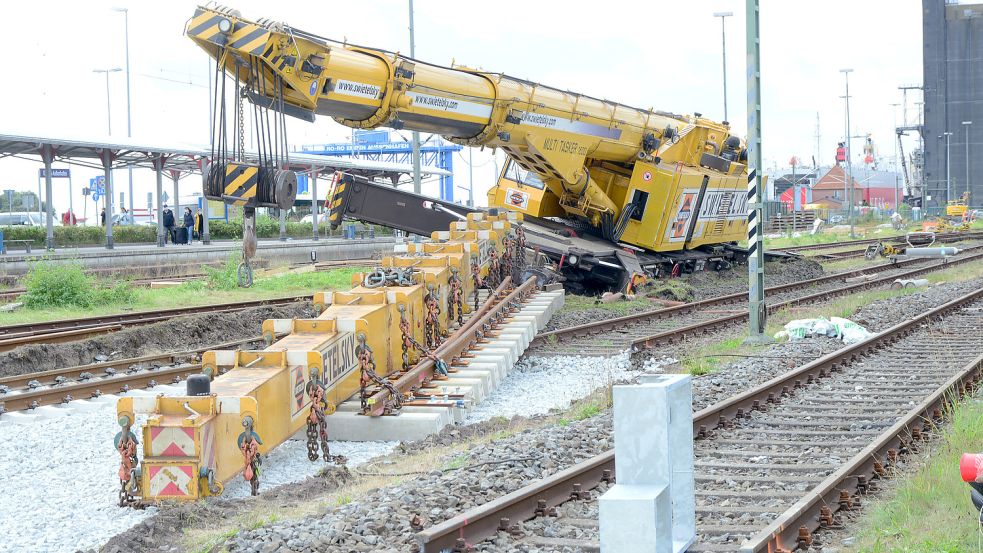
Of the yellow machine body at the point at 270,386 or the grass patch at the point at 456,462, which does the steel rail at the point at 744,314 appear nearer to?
the yellow machine body at the point at 270,386

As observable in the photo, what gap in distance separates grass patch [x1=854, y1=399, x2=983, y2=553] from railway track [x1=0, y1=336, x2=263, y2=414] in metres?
8.38

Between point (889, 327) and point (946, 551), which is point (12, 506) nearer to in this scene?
point (946, 551)

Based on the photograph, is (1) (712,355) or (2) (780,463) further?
(1) (712,355)

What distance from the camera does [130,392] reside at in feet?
39.7

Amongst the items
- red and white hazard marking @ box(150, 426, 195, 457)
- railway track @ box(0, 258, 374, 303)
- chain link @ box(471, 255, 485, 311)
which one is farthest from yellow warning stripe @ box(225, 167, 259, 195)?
railway track @ box(0, 258, 374, 303)

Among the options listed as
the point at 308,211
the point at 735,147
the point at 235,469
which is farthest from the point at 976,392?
the point at 308,211

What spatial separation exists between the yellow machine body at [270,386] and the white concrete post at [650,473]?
12.0 feet

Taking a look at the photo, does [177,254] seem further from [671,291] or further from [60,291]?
[671,291]

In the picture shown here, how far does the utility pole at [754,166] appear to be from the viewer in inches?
583

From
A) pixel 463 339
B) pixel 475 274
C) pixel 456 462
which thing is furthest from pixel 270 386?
pixel 475 274

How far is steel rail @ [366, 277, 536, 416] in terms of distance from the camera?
32.7 ft

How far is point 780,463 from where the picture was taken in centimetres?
780

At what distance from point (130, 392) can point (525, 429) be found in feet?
16.7

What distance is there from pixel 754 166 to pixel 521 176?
28.0 ft
